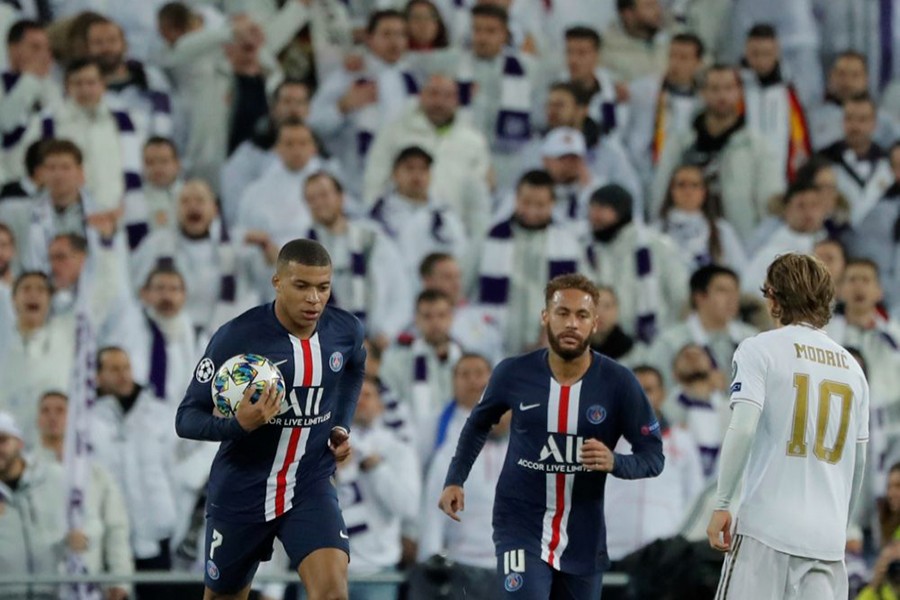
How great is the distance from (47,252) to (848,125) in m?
6.18

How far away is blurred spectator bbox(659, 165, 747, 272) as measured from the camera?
1429cm

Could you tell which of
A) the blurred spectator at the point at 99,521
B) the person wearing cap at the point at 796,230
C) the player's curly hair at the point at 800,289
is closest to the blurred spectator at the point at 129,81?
the blurred spectator at the point at 99,521

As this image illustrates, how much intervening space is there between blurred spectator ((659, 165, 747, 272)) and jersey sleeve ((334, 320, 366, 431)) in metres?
6.02

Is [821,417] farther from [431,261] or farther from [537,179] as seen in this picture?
[537,179]

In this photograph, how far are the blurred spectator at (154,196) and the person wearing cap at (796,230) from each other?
4.14m

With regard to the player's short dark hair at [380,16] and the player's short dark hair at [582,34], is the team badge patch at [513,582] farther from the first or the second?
the player's short dark hair at [582,34]

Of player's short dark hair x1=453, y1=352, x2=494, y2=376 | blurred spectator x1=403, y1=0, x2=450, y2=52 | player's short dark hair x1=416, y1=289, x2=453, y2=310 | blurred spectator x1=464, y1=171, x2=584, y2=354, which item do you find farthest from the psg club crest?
blurred spectator x1=403, y1=0, x2=450, y2=52

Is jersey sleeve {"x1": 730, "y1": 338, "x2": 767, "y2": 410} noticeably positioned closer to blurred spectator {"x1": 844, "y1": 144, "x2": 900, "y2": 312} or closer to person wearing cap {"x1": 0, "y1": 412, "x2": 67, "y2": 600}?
person wearing cap {"x1": 0, "y1": 412, "x2": 67, "y2": 600}

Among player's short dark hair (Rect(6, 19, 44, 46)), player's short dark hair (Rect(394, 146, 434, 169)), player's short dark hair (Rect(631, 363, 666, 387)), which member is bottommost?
player's short dark hair (Rect(631, 363, 666, 387))

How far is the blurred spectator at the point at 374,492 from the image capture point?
11789 mm

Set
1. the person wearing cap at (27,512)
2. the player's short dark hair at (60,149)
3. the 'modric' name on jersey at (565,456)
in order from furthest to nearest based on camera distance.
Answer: the player's short dark hair at (60,149) < the person wearing cap at (27,512) < the 'modric' name on jersey at (565,456)

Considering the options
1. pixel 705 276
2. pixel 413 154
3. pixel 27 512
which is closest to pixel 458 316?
pixel 413 154

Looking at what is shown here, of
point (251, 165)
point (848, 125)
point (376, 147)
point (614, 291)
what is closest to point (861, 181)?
point (848, 125)

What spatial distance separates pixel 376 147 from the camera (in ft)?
47.0
